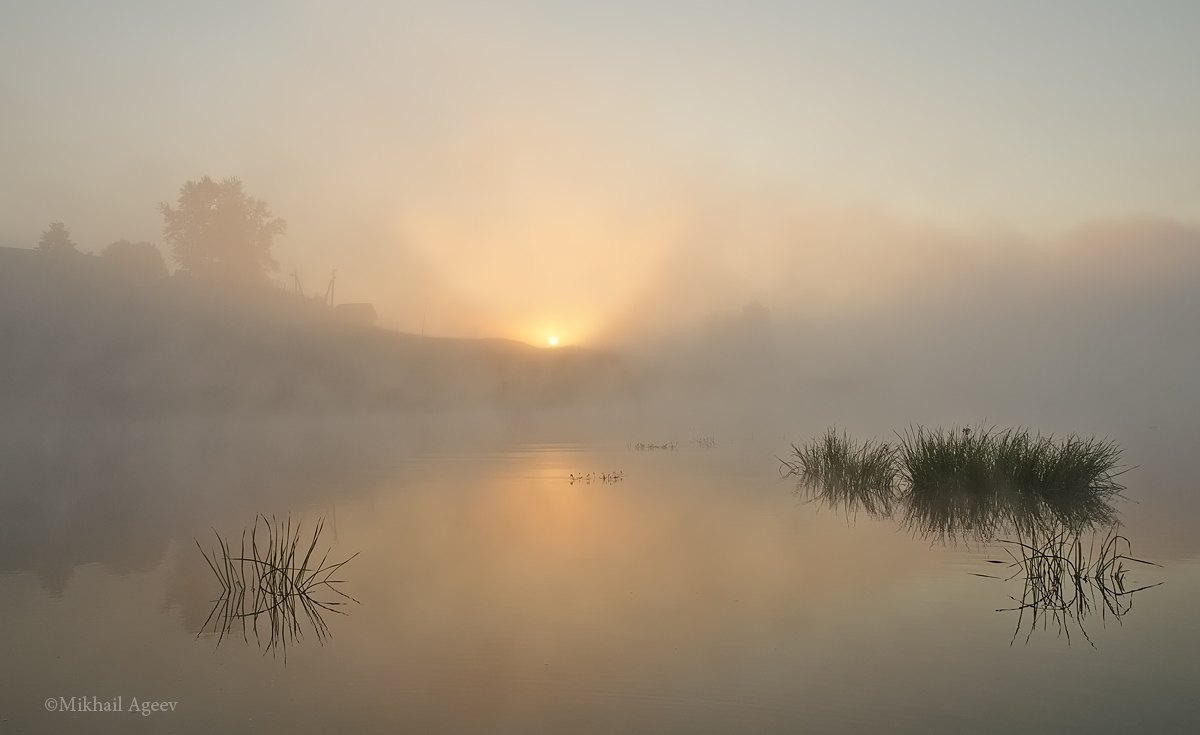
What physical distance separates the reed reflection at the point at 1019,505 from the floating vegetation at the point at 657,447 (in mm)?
11887

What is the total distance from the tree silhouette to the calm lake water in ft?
284

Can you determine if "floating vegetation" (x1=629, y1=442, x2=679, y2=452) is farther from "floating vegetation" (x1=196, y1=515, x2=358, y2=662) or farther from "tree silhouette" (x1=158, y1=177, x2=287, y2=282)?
"tree silhouette" (x1=158, y1=177, x2=287, y2=282)

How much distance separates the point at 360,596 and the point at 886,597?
7.15m

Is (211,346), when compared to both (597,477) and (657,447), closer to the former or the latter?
(657,447)

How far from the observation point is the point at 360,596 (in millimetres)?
10883

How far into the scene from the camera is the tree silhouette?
316ft

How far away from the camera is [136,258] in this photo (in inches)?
3602

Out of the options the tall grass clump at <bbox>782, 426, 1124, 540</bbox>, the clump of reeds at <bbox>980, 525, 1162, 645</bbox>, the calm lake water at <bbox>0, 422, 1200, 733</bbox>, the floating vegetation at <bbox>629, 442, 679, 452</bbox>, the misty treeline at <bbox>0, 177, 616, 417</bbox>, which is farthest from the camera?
the misty treeline at <bbox>0, 177, 616, 417</bbox>

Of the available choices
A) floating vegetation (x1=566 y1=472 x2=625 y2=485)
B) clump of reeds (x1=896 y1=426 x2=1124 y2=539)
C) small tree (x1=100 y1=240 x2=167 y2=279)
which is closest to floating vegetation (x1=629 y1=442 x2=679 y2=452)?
floating vegetation (x1=566 y1=472 x2=625 y2=485)

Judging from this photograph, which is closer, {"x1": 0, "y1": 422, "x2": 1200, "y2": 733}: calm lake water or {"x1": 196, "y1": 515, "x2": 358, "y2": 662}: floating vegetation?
{"x1": 0, "y1": 422, "x2": 1200, "y2": 733}: calm lake water

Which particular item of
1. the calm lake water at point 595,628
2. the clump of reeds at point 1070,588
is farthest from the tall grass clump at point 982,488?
the clump of reeds at point 1070,588

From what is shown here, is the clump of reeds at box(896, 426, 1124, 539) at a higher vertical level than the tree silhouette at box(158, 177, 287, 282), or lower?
lower

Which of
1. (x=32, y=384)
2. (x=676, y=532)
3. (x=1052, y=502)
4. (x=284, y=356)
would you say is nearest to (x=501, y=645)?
(x=676, y=532)

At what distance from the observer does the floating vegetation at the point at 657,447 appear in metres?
36.1
